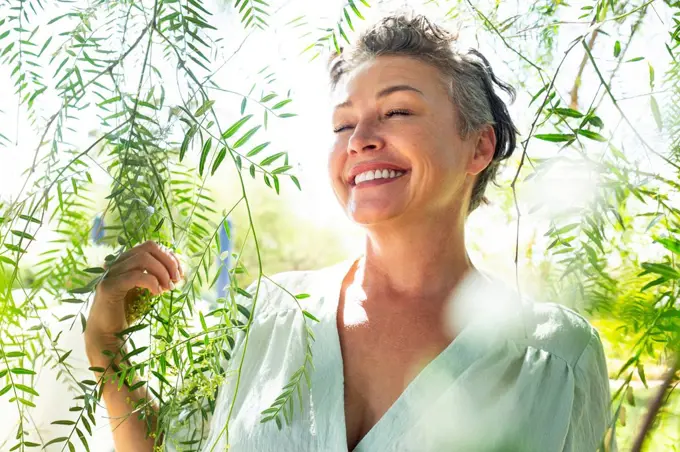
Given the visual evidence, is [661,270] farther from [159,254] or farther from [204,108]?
[159,254]

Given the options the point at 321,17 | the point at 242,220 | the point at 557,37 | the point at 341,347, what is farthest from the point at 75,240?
the point at 242,220

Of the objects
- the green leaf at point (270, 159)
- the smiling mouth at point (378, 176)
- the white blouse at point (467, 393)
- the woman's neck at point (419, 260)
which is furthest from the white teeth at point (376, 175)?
the green leaf at point (270, 159)

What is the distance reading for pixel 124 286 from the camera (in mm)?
864

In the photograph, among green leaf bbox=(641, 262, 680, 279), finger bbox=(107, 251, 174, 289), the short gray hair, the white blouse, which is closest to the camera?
green leaf bbox=(641, 262, 680, 279)

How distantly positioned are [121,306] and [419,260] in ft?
1.60

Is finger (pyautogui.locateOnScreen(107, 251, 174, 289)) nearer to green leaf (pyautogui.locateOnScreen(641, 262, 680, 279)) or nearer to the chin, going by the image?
the chin

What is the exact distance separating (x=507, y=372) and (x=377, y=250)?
0.93 feet

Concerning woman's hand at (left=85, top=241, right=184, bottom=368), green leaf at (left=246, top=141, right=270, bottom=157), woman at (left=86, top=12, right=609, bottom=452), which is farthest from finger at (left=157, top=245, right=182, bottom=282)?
green leaf at (left=246, top=141, right=270, bottom=157)

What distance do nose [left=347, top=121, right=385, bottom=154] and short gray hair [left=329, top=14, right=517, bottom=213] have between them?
0.13 meters

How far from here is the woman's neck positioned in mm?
1164

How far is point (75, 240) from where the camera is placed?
0.78 meters

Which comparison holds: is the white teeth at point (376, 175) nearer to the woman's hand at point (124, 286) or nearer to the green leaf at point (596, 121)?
the woman's hand at point (124, 286)

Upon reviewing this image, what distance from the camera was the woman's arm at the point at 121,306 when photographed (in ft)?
2.73

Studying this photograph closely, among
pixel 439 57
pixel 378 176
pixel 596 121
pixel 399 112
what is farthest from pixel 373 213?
pixel 596 121
